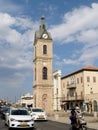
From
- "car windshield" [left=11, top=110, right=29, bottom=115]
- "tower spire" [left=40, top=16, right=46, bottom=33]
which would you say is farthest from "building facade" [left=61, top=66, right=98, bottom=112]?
"car windshield" [left=11, top=110, right=29, bottom=115]

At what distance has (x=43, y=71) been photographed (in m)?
69.2

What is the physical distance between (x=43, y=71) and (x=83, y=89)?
12.0 meters

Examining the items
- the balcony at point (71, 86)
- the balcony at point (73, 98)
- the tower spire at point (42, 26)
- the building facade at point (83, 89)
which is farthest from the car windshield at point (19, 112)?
the balcony at point (71, 86)

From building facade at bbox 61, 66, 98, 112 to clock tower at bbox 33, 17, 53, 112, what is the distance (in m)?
9.01

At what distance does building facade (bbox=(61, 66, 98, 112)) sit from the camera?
2729 inches

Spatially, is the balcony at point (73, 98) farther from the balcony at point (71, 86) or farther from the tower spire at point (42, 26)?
the tower spire at point (42, 26)

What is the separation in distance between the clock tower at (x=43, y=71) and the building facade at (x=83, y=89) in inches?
355

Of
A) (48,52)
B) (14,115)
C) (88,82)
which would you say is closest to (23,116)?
(14,115)

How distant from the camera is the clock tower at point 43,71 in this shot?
67.4 metres

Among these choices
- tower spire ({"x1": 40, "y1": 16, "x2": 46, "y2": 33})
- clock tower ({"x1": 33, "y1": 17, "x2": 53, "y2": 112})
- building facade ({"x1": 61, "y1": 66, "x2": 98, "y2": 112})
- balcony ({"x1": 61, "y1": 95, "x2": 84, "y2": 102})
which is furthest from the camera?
balcony ({"x1": 61, "y1": 95, "x2": 84, "y2": 102})

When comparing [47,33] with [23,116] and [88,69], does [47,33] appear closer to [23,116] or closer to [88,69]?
[88,69]

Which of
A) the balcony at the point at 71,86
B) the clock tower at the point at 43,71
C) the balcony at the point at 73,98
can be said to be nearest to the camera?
the clock tower at the point at 43,71

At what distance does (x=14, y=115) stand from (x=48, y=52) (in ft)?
163

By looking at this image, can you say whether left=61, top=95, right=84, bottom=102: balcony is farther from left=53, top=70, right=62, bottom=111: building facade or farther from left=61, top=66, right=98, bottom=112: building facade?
left=53, top=70, right=62, bottom=111: building facade
